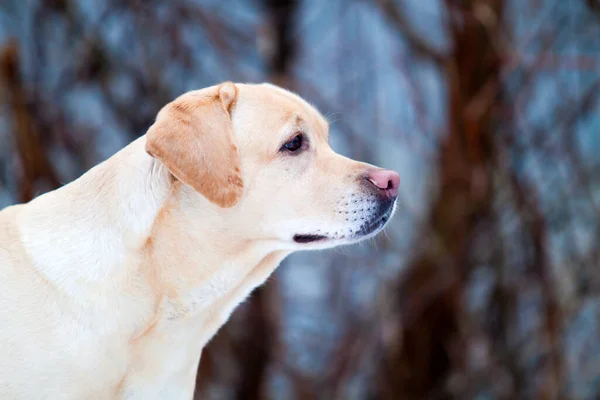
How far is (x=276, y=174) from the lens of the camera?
2.28 metres

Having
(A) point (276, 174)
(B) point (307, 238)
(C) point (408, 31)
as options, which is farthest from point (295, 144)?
(C) point (408, 31)

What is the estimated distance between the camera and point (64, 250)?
85.1 inches

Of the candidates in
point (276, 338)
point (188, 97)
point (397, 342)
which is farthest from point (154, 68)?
point (188, 97)

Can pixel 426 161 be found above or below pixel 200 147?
below

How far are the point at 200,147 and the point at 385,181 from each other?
1.83 feet

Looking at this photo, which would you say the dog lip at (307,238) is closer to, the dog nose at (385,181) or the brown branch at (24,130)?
the dog nose at (385,181)

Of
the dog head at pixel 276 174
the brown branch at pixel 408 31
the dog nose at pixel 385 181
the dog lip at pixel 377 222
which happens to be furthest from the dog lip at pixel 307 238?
the brown branch at pixel 408 31

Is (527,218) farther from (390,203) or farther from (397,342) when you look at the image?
(390,203)

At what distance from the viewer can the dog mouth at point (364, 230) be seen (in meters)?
2.30

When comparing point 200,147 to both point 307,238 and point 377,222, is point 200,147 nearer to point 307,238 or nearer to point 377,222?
point 307,238

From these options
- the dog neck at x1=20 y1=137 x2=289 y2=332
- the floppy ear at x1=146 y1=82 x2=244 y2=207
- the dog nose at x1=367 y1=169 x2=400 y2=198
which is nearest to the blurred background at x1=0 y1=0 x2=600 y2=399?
the dog nose at x1=367 y1=169 x2=400 y2=198

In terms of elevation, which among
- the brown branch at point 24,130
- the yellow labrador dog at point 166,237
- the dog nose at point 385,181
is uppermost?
the dog nose at point 385,181

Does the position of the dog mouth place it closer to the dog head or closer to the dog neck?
the dog head

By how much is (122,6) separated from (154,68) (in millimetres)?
484
